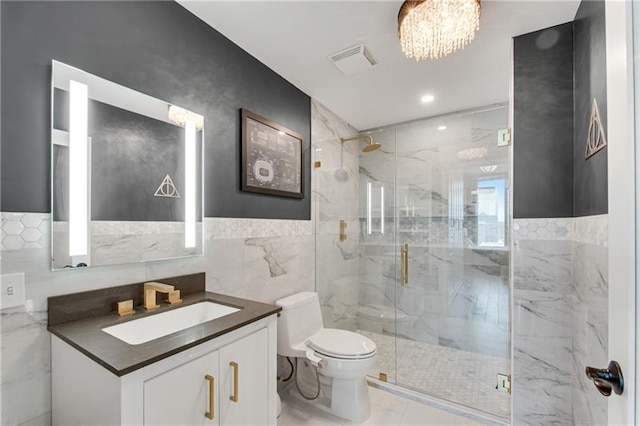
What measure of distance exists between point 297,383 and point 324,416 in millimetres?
310

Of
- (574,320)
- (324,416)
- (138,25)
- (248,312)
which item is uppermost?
(138,25)

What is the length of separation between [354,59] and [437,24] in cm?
68

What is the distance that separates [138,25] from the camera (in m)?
1.35

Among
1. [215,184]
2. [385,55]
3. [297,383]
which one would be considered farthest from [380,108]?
[297,383]

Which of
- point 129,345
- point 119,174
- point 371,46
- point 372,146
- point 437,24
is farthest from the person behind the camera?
point 372,146

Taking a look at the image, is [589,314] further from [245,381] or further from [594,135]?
[245,381]

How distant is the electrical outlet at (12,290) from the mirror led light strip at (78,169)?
6.4 inches

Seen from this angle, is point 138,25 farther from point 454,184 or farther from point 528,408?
point 528,408

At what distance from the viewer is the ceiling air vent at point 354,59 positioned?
6.11ft

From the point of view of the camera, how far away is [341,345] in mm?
1962

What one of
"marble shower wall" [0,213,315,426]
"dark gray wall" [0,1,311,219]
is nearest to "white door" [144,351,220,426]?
"marble shower wall" [0,213,315,426]

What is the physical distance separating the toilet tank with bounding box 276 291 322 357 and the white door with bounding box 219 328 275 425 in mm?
616

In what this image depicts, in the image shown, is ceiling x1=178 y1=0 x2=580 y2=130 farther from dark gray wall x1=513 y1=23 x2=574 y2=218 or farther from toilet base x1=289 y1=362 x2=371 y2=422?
toilet base x1=289 y1=362 x2=371 y2=422

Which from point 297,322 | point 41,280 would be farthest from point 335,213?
point 41,280
